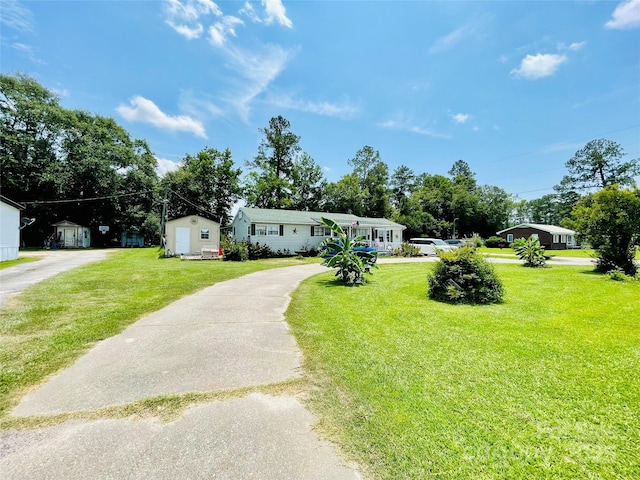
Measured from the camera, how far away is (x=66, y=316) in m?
6.15

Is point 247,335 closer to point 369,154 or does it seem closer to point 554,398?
point 554,398

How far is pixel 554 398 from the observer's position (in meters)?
3.06

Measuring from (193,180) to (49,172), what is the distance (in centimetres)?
1430

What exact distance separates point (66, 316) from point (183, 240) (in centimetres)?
1771

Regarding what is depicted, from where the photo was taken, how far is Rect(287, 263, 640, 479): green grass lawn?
7.18 feet

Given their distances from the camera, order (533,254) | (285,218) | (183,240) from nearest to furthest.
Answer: (533,254) → (183,240) → (285,218)

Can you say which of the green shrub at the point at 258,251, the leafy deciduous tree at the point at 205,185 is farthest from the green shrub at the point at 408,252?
the leafy deciduous tree at the point at 205,185

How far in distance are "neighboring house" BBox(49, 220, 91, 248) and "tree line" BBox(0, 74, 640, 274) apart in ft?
5.13

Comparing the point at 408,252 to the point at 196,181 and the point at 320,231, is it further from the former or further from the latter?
the point at 196,181

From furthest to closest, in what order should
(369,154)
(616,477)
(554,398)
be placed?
1. (369,154)
2. (554,398)
3. (616,477)

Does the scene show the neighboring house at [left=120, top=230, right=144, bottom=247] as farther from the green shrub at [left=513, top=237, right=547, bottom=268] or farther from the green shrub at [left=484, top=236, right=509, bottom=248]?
the green shrub at [left=484, top=236, right=509, bottom=248]

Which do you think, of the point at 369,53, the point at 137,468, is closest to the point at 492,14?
the point at 369,53

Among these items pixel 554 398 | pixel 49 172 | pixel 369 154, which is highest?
pixel 369 154

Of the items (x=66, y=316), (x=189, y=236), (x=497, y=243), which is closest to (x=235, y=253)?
(x=189, y=236)
